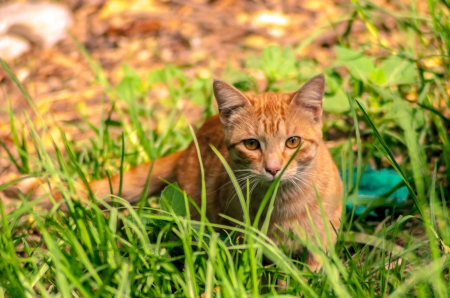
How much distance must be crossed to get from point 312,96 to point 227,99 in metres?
0.38

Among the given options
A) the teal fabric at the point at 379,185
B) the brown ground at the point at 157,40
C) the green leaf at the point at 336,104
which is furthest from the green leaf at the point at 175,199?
the brown ground at the point at 157,40

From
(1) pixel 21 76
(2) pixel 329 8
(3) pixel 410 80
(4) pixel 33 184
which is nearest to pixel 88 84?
(1) pixel 21 76

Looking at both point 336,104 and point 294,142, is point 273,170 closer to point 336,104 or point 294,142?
point 294,142

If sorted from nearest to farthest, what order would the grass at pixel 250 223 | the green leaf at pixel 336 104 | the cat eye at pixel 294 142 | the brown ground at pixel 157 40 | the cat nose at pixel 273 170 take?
the grass at pixel 250 223 < the cat nose at pixel 273 170 < the cat eye at pixel 294 142 < the green leaf at pixel 336 104 < the brown ground at pixel 157 40

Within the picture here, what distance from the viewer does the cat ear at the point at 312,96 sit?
8.63ft

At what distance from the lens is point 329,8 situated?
216 inches

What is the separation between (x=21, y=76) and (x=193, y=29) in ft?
4.95

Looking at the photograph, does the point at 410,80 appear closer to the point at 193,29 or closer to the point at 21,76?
the point at 193,29

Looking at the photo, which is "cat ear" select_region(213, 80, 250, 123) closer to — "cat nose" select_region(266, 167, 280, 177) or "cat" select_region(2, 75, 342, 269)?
"cat" select_region(2, 75, 342, 269)

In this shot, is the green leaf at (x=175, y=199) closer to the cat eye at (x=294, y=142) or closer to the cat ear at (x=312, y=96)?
the cat eye at (x=294, y=142)

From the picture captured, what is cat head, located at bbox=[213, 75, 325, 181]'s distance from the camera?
8.68ft

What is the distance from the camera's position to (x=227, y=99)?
109 inches

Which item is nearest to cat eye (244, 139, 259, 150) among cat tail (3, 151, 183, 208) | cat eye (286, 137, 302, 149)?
cat eye (286, 137, 302, 149)

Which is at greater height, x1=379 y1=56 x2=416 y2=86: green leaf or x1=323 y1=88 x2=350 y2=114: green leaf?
x1=379 y1=56 x2=416 y2=86: green leaf
